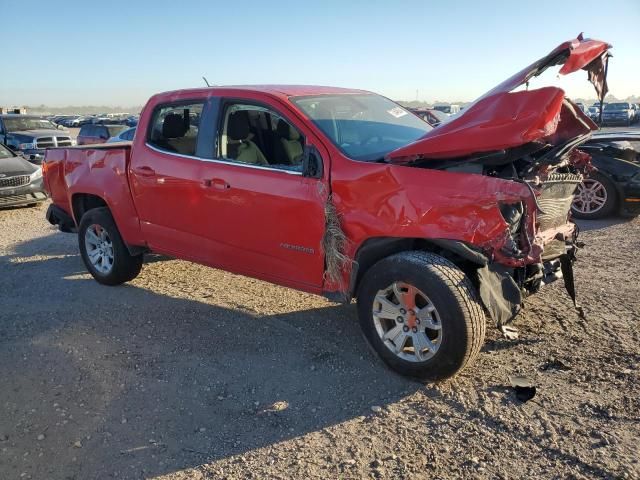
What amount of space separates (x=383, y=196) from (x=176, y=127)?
2371 millimetres

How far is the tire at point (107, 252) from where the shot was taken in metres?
5.58

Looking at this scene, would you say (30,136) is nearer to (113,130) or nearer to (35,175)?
(113,130)

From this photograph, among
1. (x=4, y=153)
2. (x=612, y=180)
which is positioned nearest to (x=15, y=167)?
(x=4, y=153)

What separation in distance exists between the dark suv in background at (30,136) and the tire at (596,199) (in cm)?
1442

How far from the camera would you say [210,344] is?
4.26 metres

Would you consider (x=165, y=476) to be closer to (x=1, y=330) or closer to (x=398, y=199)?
(x=398, y=199)

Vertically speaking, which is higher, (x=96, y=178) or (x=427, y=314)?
(x=96, y=178)

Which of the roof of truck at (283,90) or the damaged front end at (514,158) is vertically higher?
the roof of truck at (283,90)

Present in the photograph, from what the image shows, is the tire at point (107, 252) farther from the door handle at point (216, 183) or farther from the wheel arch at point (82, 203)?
the door handle at point (216, 183)

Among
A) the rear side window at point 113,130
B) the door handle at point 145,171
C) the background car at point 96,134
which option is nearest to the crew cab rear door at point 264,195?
the door handle at point 145,171

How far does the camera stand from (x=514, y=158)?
3434mm

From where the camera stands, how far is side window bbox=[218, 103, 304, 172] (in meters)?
4.41

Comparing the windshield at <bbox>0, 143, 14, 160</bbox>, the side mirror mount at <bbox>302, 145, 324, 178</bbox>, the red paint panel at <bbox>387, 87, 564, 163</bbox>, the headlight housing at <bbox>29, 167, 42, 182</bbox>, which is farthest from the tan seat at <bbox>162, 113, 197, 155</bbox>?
the windshield at <bbox>0, 143, 14, 160</bbox>

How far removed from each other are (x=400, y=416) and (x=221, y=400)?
114cm
